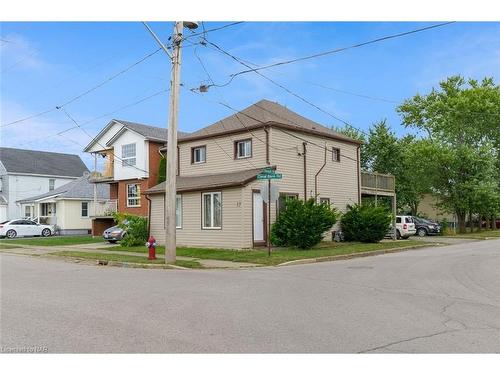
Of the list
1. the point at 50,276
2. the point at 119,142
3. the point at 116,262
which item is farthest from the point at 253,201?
the point at 119,142

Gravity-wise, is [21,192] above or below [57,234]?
above

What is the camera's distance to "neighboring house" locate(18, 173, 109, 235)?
44219 millimetres

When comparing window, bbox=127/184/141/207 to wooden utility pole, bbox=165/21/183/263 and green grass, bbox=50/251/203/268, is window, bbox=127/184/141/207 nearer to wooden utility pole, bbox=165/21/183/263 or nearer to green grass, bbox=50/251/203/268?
green grass, bbox=50/251/203/268

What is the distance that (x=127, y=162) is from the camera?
3619 centimetres

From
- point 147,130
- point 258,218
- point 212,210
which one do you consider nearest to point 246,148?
point 212,210

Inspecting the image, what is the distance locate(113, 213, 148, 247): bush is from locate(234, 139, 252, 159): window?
628 centimetres

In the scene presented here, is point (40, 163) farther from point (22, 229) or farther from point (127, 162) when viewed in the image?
point (127, 162)

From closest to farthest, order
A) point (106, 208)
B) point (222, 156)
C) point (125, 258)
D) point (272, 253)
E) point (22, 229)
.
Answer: point (125, 258), point (272, 253), point (222, 156), point (22, 229), point (106, 208)

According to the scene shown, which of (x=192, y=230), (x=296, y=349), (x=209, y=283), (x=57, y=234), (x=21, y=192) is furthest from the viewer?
(x=21, y=192)

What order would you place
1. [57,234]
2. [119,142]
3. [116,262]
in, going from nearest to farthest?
[116,262] → [119,142] → [57,234]

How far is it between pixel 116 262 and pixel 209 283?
7313 millimetres

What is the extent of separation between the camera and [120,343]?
256 inches

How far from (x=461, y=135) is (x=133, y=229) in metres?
34.3

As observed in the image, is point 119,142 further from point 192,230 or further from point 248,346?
point 248,346
